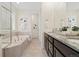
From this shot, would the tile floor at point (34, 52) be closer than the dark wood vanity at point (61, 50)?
→ No

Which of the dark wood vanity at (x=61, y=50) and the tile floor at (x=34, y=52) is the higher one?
the dark wood vanity at (x=61, y=50)

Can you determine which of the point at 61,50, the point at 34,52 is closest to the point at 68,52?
the point at 61,50

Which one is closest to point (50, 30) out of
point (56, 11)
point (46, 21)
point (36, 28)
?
point (46, 21)

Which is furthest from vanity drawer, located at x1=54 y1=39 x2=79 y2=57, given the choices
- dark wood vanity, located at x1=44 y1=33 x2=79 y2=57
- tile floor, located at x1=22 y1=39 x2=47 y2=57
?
tile floor, located at x1=22 y1=39 x2=47 y2=57

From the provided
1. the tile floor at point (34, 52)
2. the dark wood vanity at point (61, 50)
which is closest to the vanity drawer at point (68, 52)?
the dark wood vanity at point (61, 50)

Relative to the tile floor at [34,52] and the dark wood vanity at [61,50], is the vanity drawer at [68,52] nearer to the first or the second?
the dark wood vanity at [61,50]

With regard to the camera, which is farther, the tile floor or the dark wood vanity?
the tile floor

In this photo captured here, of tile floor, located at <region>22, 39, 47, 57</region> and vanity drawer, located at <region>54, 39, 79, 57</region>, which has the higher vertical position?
vanity drawer, located at <region>54, 39, 79, 57</region>

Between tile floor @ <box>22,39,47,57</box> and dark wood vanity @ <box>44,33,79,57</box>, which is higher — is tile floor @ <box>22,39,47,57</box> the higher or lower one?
the lower one

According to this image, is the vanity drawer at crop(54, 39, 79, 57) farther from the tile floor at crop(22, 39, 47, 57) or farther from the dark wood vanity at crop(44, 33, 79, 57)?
the tile floor at crop(22, 39, 47, 57)

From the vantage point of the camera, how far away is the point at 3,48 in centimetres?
271

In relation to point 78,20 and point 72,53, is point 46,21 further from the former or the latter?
point 72,53

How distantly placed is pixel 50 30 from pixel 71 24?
1989 millimetres

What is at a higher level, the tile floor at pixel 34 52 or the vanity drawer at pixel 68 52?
the vanity drawer at pixel 68 52
